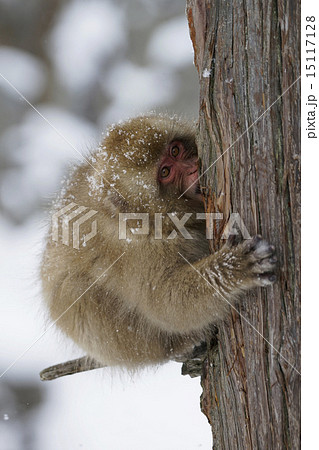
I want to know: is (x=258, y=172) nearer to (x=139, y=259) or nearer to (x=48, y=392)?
(x=139, y=259)

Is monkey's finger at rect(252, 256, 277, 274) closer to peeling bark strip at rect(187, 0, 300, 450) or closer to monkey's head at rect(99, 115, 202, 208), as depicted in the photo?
peeling bark strip at rect(187, 0, 300, 450)

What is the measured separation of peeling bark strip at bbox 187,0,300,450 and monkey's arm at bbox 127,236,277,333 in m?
0.08

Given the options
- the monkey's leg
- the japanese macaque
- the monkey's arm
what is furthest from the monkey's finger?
the monkey's leg

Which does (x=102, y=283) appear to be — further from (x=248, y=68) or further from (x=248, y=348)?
(x=248, y=68)

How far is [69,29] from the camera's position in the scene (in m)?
7.43

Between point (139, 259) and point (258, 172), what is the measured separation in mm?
1082

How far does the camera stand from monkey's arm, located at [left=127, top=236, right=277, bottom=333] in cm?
229

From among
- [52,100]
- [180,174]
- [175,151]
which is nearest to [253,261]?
[180,174]

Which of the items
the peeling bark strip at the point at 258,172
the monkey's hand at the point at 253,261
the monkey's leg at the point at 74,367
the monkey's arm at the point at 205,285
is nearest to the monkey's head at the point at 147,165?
the monkey's arm at the point at 205,285

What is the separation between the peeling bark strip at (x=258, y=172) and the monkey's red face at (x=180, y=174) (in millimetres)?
481

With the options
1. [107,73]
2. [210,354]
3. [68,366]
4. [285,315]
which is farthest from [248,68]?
[107,73]

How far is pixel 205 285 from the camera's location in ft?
9.03

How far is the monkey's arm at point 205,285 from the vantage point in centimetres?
229

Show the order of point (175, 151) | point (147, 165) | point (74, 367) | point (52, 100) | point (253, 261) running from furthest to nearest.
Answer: point (52, 100) < point (74, 367) < point (175, 151) < point (147, 165) < point (253, 261)
